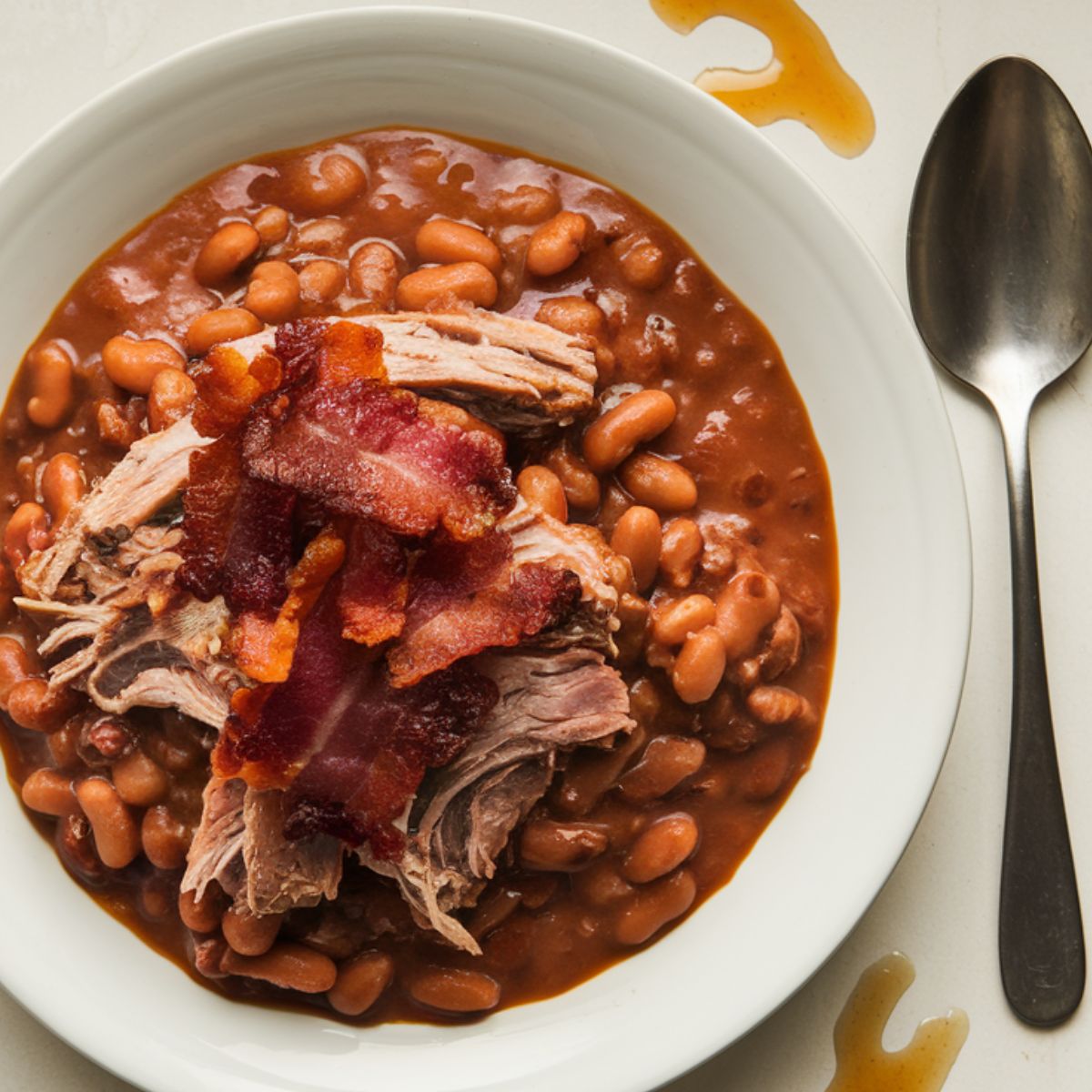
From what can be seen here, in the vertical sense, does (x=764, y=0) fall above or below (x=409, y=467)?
above

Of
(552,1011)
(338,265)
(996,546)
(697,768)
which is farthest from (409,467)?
(996,546)

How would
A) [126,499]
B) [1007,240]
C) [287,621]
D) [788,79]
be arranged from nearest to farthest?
[287,621] → [126,499] → [1007,240] → [788,79]

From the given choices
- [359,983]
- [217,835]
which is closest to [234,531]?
[217,835]

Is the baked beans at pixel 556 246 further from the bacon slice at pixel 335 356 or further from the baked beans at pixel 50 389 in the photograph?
the baked beans at pixel 50 389

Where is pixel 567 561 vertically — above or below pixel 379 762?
above

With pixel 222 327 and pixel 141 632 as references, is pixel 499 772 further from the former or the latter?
pixel 222 327

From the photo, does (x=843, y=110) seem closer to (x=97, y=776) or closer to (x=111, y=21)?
(x=111, y=21)
